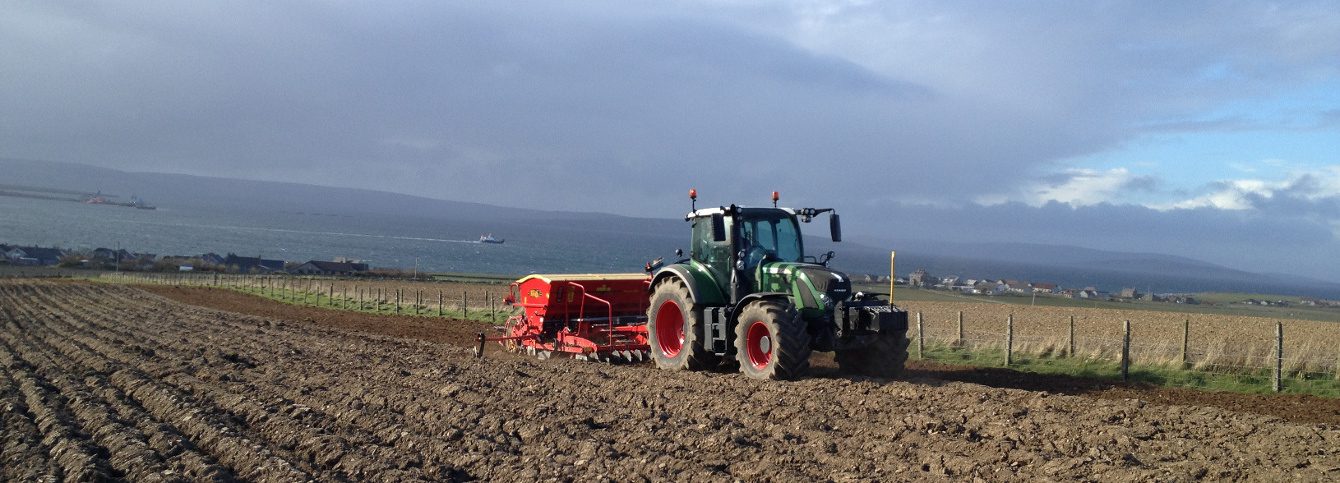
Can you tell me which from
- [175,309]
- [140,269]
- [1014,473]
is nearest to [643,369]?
[1014,473]

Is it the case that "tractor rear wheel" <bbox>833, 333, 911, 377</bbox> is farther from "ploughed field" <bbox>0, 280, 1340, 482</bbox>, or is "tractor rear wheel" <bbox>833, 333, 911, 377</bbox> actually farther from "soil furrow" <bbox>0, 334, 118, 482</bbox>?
"soil furrow" <bbox>0, 334, 118, 482</bbox>

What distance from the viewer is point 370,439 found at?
22.6 feet

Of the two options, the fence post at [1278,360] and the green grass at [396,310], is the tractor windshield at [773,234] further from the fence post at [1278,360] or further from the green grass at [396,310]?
the green grass at [396,310]

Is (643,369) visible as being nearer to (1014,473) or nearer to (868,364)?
(868,364)

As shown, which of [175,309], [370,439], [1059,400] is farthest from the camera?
[175,309]

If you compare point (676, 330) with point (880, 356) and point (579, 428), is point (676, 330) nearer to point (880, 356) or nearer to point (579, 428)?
point (880, 356)

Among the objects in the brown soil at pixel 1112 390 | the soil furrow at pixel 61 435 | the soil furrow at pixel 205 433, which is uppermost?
the brown soil at pixel 1112 390

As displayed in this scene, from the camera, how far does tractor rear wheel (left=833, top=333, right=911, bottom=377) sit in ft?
33.6

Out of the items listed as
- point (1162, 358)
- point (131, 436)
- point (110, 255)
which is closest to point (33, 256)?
point (110, 255)

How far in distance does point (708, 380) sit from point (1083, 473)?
4.68 m

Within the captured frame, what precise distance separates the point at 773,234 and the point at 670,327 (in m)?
1.99

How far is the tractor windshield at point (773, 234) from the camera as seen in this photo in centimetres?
1088

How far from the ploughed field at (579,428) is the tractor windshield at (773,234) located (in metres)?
1.60

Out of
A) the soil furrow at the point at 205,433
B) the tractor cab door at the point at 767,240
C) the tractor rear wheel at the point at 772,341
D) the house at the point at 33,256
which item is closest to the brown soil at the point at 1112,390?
the tractor rear wheel at the point at 772,341
